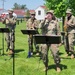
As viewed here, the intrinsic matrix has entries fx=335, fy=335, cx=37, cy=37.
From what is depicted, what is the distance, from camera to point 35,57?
51.0ft

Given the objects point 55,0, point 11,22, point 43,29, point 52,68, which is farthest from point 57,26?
point 55,0

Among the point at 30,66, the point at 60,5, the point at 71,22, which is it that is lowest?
the point at 30,66

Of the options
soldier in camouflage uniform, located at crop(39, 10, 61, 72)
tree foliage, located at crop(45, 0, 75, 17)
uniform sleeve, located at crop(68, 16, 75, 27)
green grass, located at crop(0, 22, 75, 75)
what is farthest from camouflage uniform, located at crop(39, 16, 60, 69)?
tree foliage, located at crop(45, 0, 75, 17)

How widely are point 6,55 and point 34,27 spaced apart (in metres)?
1.99

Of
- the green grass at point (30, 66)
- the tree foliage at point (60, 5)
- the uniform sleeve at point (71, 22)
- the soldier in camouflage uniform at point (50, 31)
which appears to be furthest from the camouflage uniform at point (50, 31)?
the tree foliage at point (60, 5)

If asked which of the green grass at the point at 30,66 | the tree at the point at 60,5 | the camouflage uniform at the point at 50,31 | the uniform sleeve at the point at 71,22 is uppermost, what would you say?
the tree at the point at 60,5

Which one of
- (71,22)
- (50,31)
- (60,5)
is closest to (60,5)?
(60,5)

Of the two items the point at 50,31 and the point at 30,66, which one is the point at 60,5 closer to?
the point at 30,66

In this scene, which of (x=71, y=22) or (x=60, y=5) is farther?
(x=60, y=5)

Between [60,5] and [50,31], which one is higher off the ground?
[60,5]

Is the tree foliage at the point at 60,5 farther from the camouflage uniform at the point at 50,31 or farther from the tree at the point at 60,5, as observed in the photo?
the camouflage uniform at the point at 50,31

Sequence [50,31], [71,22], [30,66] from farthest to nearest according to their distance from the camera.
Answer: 1. [71,22]
2. [30,66]
3. [50,31]

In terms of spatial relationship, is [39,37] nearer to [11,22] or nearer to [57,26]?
[57,26]

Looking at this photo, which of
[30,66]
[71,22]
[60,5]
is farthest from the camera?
[60,5]
